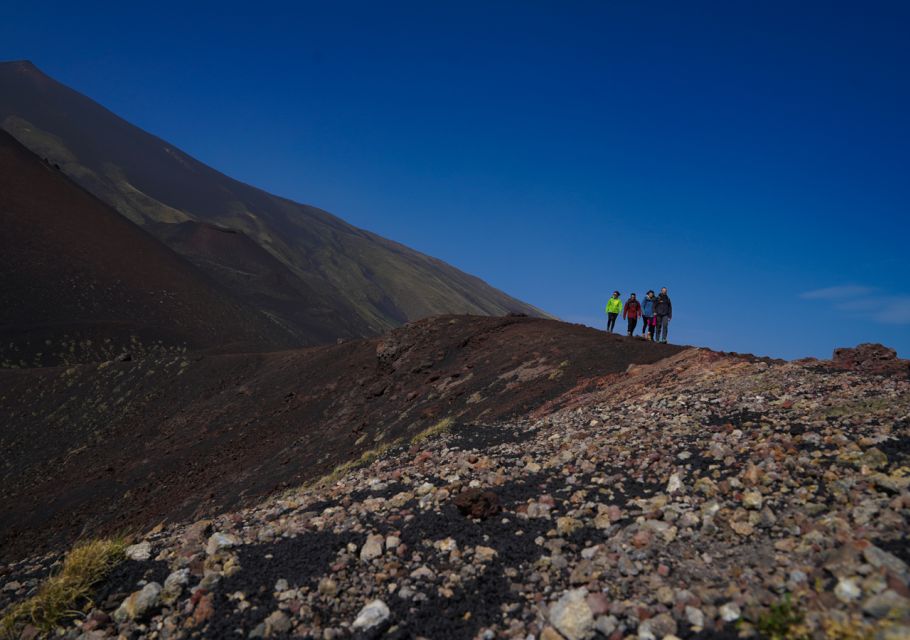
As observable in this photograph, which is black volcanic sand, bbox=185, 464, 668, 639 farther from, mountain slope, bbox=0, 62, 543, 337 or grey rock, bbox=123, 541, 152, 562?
mountain slope, bbox=0, 62, 543, 337

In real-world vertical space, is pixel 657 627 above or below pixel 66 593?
above

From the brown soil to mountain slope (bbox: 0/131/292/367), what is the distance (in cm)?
1179

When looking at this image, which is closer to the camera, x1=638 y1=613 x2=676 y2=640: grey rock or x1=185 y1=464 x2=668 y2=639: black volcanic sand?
x1=638 y1=613 x2=676 y2=640: grey rock

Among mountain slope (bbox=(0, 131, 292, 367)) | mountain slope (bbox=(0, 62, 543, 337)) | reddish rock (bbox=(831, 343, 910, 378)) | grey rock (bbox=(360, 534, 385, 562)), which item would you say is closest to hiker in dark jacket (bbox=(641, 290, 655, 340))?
reddish rock (bbox=(831, 343, 910, 378))

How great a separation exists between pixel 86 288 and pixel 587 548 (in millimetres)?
56388

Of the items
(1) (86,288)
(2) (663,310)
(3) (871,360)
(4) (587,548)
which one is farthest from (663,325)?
(1) (86,288)

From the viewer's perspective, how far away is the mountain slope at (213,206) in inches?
4432

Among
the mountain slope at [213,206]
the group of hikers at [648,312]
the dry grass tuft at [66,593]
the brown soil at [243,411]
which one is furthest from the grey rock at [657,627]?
the mountain slope at [213,206]

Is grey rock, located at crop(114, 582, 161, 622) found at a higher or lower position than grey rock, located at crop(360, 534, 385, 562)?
lower

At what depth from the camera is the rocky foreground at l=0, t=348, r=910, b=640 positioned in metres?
3.11

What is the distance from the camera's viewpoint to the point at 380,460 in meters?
8.45

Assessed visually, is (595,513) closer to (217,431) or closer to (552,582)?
(552,582)

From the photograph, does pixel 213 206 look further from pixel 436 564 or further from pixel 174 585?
pixel 436 564

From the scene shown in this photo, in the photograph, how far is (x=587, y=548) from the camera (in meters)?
4.10
